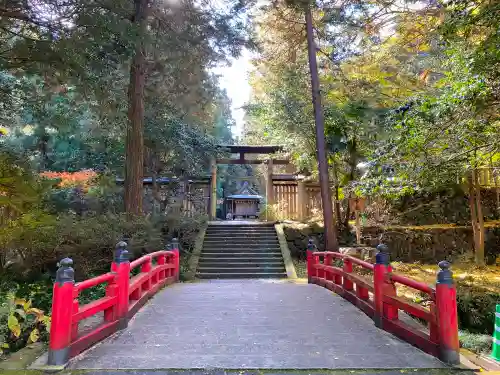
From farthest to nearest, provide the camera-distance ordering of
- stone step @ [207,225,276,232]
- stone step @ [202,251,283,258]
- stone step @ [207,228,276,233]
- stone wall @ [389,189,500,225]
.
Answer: stone wall @ [389,189,500,225] < stone step @ [207,225,276,232] < stone step @ [207,228,276,233] < stone step @ [202,251,283,258]

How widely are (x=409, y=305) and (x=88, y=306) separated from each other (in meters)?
3.47

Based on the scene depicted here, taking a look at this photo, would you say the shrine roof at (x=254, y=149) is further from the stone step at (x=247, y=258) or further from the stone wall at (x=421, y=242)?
the stone step at (x=247, y=258)

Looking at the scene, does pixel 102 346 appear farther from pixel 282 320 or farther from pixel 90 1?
pixel 90 1

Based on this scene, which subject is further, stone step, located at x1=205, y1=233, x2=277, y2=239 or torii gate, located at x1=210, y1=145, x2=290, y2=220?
torii gate, located at x1=210, y1=145, x2=290, y2=220

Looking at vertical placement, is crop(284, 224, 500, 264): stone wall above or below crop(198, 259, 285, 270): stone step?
above

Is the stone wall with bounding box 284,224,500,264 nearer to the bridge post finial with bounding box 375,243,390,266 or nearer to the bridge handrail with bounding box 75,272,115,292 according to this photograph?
the bridge post finial with bounding box 375,243,390,266

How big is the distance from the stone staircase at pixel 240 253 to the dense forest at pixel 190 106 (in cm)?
98

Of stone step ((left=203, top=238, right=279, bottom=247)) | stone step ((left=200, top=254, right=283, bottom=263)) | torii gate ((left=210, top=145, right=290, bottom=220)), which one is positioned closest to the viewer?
stone step ((left=200, top=254, right=283, bottom=263))

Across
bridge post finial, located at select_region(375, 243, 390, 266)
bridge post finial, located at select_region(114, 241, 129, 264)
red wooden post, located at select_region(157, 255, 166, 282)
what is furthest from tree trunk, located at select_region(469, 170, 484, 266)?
bridge post finial, located at select_region(114, 241, 129, 264)

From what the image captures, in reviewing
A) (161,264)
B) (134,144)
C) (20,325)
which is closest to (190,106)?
(134,144)

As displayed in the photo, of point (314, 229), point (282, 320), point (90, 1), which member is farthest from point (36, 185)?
point (314, 229)

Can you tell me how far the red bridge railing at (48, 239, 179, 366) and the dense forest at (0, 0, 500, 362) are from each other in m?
0.64

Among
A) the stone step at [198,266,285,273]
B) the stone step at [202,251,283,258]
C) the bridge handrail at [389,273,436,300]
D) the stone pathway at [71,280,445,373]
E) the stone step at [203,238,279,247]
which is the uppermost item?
the bridge handrail at [389,273,436,300]

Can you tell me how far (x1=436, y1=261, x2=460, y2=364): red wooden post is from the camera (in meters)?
3.46
